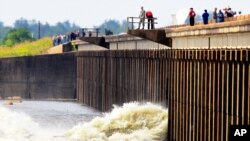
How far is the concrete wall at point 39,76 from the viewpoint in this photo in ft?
340

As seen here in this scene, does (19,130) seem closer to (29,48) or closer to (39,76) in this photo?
(39,76)

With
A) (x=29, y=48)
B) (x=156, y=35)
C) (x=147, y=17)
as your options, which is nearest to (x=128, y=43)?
(x=147, y=17)

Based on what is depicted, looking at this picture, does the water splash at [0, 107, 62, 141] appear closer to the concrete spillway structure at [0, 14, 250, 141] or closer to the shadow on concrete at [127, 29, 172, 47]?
the concrete spillway structure at [0, 14, 250, 141]

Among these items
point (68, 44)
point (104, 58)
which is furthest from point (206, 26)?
point (68, 44)

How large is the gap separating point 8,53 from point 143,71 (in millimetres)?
84978

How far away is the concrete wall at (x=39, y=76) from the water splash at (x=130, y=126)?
44.0 meters

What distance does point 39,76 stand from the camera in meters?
106

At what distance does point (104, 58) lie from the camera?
270 feet

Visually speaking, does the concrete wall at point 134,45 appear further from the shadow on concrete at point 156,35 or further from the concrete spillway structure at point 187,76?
the shadow on concrete at point 156,35

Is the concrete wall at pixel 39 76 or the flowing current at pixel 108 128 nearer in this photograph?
the flowing current at pixel 108 128

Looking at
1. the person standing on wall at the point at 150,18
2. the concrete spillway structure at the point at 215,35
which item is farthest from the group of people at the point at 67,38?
the concrete spillway structure at the point at 215,35

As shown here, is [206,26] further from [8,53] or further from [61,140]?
[8,53]

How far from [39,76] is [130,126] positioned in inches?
2029

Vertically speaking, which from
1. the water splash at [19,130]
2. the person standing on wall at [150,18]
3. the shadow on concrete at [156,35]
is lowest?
the water splash at [19,130]
